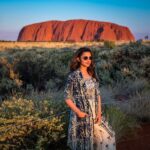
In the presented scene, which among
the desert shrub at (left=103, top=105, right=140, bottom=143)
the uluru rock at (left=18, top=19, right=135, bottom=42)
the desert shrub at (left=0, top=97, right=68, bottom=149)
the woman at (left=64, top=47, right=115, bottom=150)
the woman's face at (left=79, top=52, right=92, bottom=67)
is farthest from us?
the uluru rock at (left=18, top=19, right=135, bottom=42)

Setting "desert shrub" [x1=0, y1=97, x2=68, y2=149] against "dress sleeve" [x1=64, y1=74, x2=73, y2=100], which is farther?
"desert shrub" [x1=0, y1=97, x2=68, y2=149]

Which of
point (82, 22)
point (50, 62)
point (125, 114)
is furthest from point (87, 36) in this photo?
point (125, 114)

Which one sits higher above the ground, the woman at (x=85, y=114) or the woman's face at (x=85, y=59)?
the woman's face at (x=85, y=59)

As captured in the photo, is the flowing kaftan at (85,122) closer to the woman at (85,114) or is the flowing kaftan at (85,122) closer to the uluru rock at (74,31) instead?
the woman at (85,114)

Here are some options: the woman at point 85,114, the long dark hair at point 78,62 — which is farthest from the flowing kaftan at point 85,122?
the long dark hair at point 78,62

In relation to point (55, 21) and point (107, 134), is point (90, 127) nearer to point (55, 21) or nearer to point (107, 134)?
point (107, 134)

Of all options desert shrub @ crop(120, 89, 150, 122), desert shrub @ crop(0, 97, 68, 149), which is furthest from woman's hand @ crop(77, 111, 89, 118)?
desert shrub @ crop(120, 89, 150, 122)

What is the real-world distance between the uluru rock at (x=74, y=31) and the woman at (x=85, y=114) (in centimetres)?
12763

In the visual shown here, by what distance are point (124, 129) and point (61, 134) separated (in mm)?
1702

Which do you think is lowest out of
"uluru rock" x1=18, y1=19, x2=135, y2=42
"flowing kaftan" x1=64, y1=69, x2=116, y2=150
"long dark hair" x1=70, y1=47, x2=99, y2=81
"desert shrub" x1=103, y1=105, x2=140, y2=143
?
"desert shrub" x1=103, y1=105, x2=140, y2=143

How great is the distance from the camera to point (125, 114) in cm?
782

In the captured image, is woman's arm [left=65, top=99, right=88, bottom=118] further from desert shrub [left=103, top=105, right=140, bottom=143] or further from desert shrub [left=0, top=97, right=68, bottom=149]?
desert shrub [left=103, top=105, right=140, bottom=143]

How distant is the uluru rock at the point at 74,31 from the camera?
137 meters

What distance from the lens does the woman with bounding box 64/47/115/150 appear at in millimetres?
5293
